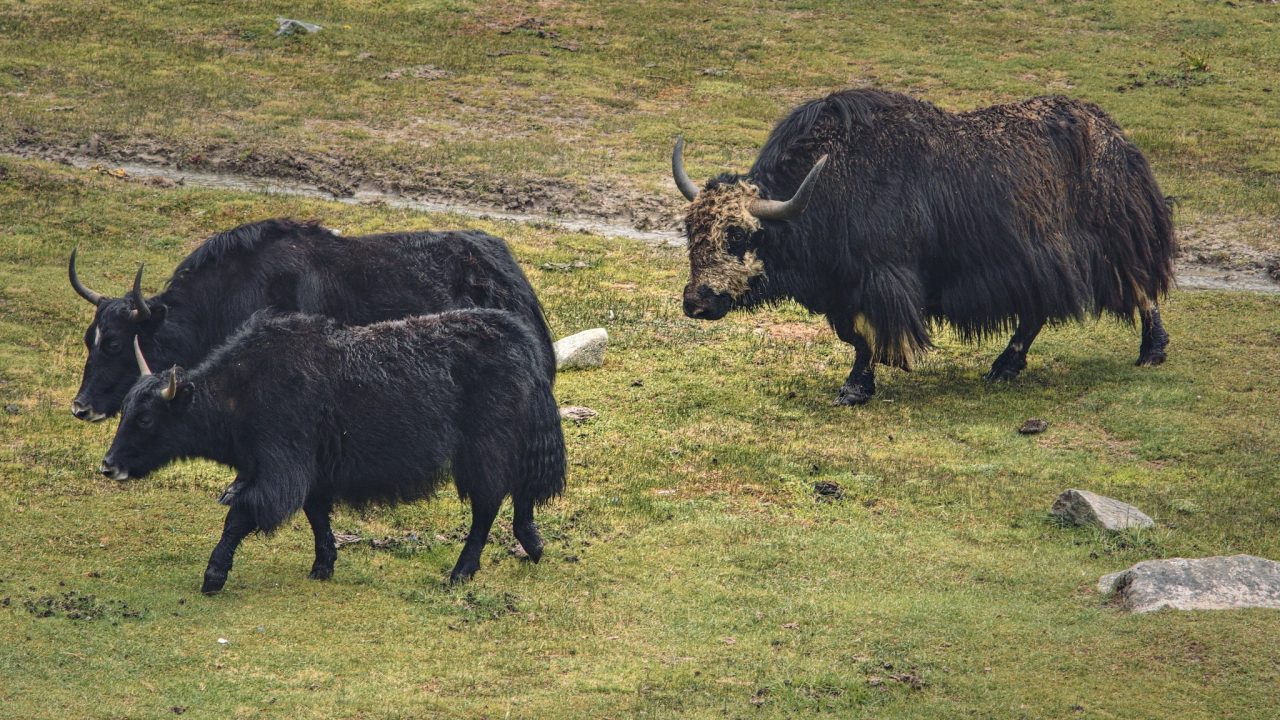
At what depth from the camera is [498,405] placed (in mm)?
7840

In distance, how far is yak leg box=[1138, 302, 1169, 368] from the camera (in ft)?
40.8

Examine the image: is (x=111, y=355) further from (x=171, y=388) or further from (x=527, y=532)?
(x=527, y=532)

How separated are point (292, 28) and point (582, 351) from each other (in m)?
15.4

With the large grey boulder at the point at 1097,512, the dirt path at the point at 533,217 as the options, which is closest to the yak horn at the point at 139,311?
the large grey boulder at the point at 1097,512

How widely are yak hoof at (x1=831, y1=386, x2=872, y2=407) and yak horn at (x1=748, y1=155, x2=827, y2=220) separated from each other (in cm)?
150

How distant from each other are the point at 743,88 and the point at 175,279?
15.7 meters

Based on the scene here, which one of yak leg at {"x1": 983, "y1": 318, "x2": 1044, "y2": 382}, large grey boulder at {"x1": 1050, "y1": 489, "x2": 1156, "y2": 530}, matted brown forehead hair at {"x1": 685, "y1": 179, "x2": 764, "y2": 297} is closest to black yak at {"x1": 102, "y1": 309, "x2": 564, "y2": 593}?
large grey boulder at {"x1": 1050, "y1": 489, "x2": 1156, "y2": 530}

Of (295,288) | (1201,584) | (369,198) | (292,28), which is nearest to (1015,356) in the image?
(1201,584)

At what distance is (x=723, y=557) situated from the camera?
8.46 metres

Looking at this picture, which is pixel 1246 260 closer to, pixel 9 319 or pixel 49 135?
pixel 9 319

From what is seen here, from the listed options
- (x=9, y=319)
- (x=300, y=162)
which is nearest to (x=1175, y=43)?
(x=300, y=162)

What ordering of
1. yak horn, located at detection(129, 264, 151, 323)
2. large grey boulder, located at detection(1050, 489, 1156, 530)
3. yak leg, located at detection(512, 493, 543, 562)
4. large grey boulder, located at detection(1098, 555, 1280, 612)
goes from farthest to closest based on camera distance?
yak horn, located at detection(129, 264, 151, 323) → large grey boulder, located at detection(1050, 489, 1156, 530) → yak leg, located at detection(512, 493, 543, 562) → large grey boulder, located at detection(1098, 555, 1280, 612)

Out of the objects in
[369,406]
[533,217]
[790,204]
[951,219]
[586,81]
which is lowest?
[533,217]

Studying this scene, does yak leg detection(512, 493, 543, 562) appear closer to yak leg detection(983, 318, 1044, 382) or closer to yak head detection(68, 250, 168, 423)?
yak head detection(68, 250, 168, 423)
